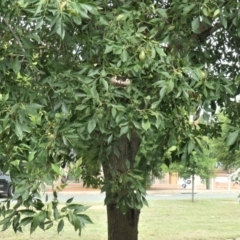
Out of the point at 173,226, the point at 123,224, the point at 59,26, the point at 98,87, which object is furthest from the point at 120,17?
the point at 173,226

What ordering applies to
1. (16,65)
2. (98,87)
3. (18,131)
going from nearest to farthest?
(18,131) < (16,65) < (98,87)

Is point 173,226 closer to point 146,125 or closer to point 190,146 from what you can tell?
point 190,146

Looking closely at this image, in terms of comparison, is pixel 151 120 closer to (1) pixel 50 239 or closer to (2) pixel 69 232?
(1) pixel 50 239

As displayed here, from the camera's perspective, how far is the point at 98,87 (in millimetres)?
2445

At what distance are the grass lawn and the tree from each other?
6504 millimetres

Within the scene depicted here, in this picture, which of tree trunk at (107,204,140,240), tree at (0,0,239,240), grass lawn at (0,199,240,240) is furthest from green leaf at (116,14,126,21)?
grass lawn at (0,199,240,240)

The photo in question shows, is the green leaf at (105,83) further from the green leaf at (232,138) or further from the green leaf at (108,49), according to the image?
the green leaf at (232,138)

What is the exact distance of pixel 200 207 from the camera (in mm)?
15016

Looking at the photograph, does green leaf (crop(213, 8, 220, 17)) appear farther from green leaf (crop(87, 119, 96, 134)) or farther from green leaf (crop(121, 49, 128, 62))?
green leaf (crop(87, 119, 96, 134))

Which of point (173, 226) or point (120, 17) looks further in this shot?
point (173, 226)

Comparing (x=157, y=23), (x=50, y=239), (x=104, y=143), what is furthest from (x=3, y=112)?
(x=50, y=239)

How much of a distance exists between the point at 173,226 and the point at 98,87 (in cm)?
870

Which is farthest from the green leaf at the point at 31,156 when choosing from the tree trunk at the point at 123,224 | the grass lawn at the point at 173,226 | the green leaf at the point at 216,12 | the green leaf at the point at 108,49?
the grass lawn at the point at 173,226

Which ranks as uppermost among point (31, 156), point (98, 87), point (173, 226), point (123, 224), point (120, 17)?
point (120, 17)
